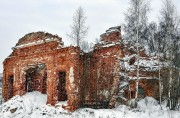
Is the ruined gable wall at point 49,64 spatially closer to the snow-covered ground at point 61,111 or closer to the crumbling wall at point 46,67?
the crumbling wall at point 46,67

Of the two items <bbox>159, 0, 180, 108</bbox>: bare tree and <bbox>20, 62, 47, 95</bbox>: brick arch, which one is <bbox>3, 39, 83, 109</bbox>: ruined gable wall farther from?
<bbox>159, 0, 180, 108</bbox>: bare tree

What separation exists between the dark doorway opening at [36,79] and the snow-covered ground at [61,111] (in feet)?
2.45

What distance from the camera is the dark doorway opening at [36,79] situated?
18938 millimetres

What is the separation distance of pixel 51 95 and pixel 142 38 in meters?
12.1

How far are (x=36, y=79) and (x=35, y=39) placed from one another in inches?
103

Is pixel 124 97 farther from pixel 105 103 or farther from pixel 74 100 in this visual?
pixel 74 100

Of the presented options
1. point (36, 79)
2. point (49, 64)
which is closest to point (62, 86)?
point (49, 64)

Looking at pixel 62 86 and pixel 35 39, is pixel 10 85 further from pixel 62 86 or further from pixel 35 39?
pixel 62 86

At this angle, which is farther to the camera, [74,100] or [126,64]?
[126,64]

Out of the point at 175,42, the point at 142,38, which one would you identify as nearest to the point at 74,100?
the point at 175,42

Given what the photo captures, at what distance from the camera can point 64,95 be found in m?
17.2

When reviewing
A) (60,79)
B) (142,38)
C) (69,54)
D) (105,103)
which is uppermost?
(142,38)

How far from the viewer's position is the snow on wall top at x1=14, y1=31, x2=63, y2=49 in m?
17.7

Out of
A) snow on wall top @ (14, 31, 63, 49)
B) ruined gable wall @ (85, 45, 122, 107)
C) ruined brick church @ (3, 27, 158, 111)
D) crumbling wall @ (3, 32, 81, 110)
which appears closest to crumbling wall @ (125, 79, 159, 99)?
ruined brick church @ (3, 27, 158, 111)
